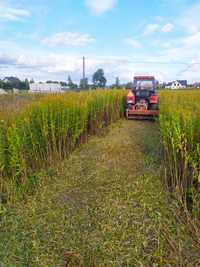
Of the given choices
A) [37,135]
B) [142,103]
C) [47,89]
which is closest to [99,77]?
[47,89]

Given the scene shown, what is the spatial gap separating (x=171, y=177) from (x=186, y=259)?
147 centimetres

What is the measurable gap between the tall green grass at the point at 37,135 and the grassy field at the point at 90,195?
2cm

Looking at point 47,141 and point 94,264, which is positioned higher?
point 47,141

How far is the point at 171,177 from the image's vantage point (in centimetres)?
430

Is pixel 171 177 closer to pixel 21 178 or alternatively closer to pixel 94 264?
pixel 94 264

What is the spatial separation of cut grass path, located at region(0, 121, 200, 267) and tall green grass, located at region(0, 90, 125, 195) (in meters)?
0.41

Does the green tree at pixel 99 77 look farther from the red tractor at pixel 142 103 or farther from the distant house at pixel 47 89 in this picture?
the red tractor at pixel 142 103

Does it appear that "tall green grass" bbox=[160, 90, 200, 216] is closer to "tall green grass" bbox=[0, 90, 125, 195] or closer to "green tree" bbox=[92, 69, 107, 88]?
"tall green grass" bbox=[0, 90, 125, 195]

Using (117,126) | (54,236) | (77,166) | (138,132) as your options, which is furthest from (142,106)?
(54,236)

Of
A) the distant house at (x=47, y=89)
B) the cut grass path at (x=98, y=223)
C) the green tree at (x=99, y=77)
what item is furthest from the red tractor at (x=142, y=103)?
the green tree at (x=99, y=77)

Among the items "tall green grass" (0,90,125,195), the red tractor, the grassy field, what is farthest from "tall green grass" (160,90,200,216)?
the red tractor

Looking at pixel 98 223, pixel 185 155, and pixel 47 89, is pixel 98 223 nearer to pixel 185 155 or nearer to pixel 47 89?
pixel 185 155

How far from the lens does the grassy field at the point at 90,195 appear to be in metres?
3.16

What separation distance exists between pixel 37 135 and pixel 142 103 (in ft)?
25.8
